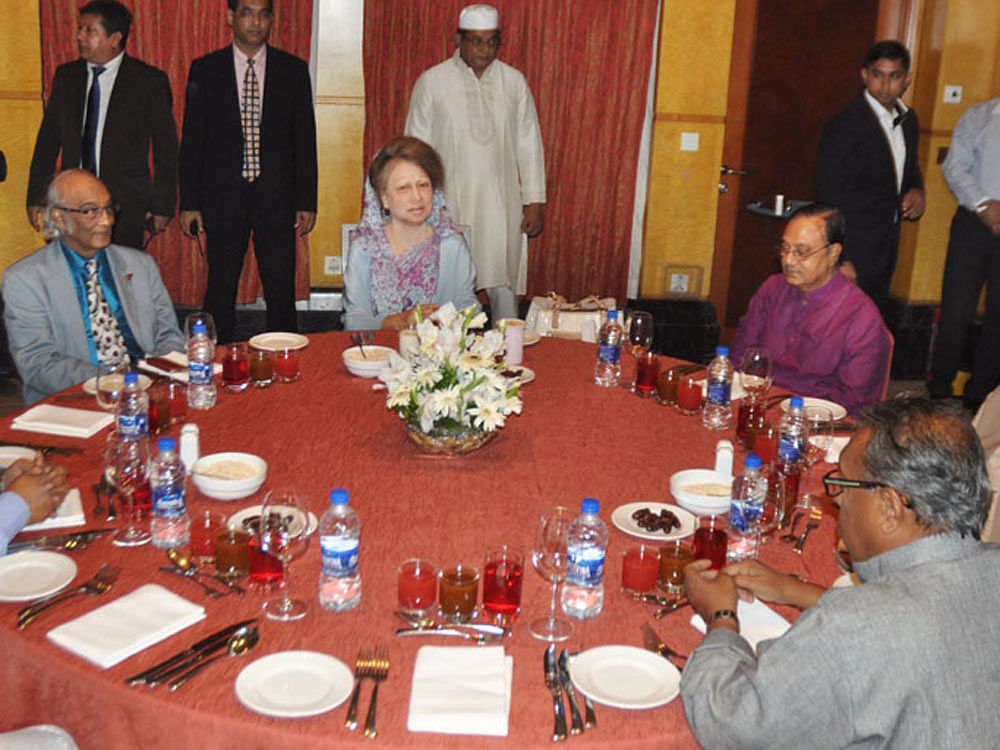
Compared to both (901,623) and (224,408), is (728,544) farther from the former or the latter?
(224,408)

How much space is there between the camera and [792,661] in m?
1.56

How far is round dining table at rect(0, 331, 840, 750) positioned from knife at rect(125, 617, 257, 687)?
0.02 metres

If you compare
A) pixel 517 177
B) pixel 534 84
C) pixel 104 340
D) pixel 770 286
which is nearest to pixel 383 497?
pixel 104 340

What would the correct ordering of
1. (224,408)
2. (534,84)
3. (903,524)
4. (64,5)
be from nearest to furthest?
1. (903,524)
2. (224,408)
3. (64,5)
4. (534,84)

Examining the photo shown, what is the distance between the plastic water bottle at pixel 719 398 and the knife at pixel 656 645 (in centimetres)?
114

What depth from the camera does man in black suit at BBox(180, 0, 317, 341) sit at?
5.21 m

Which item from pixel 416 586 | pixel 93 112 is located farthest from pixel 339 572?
pixel 93 112

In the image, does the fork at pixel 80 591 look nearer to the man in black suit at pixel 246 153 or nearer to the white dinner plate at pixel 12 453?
the white dinner plate at pixel 12 453

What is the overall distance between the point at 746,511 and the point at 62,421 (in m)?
1.77

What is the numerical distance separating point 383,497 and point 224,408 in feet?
2.51

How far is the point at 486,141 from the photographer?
570cm

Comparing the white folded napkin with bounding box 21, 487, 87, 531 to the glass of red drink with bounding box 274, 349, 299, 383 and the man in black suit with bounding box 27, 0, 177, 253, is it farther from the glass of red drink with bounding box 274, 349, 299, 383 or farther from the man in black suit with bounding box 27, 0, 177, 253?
the man in black suit with bounding box 27, 0, 177, 253

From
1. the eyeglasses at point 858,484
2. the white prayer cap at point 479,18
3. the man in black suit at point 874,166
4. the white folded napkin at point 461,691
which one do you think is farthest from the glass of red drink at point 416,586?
the man in black suit at point 874,166

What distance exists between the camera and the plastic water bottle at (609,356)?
337 cm
